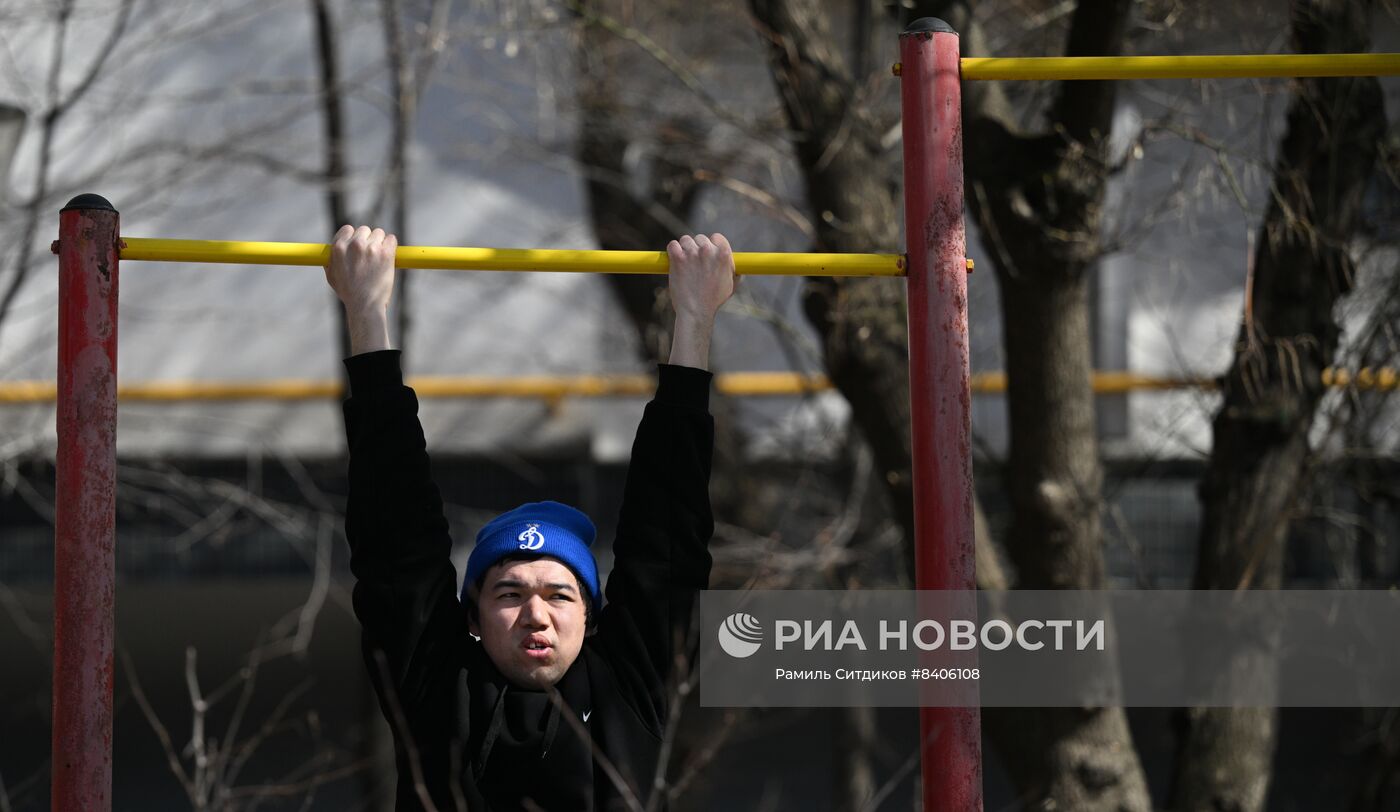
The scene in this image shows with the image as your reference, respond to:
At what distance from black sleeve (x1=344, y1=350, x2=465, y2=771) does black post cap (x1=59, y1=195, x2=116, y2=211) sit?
1.53ft

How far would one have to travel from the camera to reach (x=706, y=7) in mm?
7965

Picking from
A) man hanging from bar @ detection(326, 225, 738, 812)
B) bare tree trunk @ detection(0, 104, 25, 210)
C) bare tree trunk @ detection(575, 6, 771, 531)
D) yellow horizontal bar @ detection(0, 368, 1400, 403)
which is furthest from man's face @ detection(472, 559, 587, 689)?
yellow horizontal bar @ detection(0, 368, 1400, 403)

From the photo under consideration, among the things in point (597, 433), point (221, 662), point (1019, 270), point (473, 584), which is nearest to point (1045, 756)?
point (1019, 270)

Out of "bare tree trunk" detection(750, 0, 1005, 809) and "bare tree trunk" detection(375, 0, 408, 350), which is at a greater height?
"bare tree trunk" detection(375, 0, 408, 350)

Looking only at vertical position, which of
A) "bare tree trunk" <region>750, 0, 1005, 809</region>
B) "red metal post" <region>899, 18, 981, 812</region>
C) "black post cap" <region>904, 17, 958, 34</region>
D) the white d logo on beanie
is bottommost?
the white d logo on beanie

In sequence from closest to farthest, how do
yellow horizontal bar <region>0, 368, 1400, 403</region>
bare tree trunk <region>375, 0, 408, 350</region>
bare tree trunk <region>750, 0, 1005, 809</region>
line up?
bare tree trunk <region>750, 0, 1005, 809</region> → bare tree trunk <region>375, 0, 408, 350</region> → yellow horizontal bar <region>0, 368, 1400, 403</region>

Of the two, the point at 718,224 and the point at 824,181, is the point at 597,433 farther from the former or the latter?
the point at 824,181

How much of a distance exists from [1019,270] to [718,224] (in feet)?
14.4

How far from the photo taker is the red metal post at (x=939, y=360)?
265 centimetres

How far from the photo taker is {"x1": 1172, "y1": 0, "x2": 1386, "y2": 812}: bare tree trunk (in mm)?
4230

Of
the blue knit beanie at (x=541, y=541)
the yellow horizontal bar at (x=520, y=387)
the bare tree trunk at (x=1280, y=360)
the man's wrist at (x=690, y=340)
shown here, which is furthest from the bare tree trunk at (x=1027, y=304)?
the yellow horizontal bar at (x=520, y=387)

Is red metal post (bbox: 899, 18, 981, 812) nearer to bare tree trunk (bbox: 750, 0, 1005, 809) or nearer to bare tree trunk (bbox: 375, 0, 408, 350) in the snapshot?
bare tree trunk (bbox: 750, 0, 1005, 809)

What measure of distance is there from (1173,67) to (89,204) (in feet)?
5.96

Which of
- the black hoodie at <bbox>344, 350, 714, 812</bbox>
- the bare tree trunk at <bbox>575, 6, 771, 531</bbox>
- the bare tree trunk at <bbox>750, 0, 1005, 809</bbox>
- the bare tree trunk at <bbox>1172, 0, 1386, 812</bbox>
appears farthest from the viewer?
the bare tree trunk at <bbox>575, 6, 771, 531</bbox>
